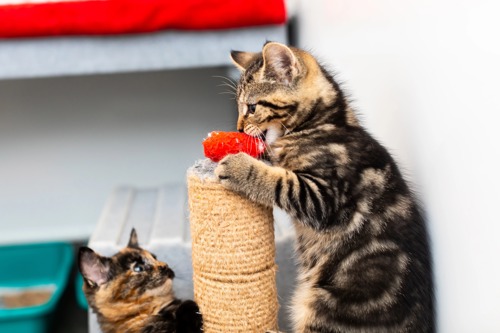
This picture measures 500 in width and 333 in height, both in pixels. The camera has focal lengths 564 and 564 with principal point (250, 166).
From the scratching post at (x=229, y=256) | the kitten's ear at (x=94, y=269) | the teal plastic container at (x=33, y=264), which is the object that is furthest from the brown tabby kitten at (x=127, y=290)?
the teal plastic container at (x=33, y=264)

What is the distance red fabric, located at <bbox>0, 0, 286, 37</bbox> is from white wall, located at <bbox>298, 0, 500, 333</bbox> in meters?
0.71

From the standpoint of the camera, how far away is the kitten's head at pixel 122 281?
5.01 feet

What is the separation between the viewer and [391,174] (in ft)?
3.93

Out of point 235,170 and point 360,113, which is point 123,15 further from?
point 235,170

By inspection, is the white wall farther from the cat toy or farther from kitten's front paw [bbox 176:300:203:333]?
kitten's front paw [bbox 176:300:203:333]

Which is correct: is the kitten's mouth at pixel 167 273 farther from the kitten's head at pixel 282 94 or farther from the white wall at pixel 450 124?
the white wall at pixel 450 124

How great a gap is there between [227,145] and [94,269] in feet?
1.91

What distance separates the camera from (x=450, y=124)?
1011 mm

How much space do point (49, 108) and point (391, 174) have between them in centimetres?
207

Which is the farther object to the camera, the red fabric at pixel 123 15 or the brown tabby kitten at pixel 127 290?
the red fabric at pixel 123 15

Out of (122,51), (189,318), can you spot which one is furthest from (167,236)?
(122,51)

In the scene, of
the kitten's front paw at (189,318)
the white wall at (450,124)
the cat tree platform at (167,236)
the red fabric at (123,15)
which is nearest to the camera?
the white wall at (450,124)

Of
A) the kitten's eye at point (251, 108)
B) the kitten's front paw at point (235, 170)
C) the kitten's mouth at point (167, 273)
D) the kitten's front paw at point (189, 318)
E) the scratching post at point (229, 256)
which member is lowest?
the kitten's front paw at point (189, 318)

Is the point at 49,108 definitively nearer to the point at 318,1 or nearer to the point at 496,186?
the point at 318,1
